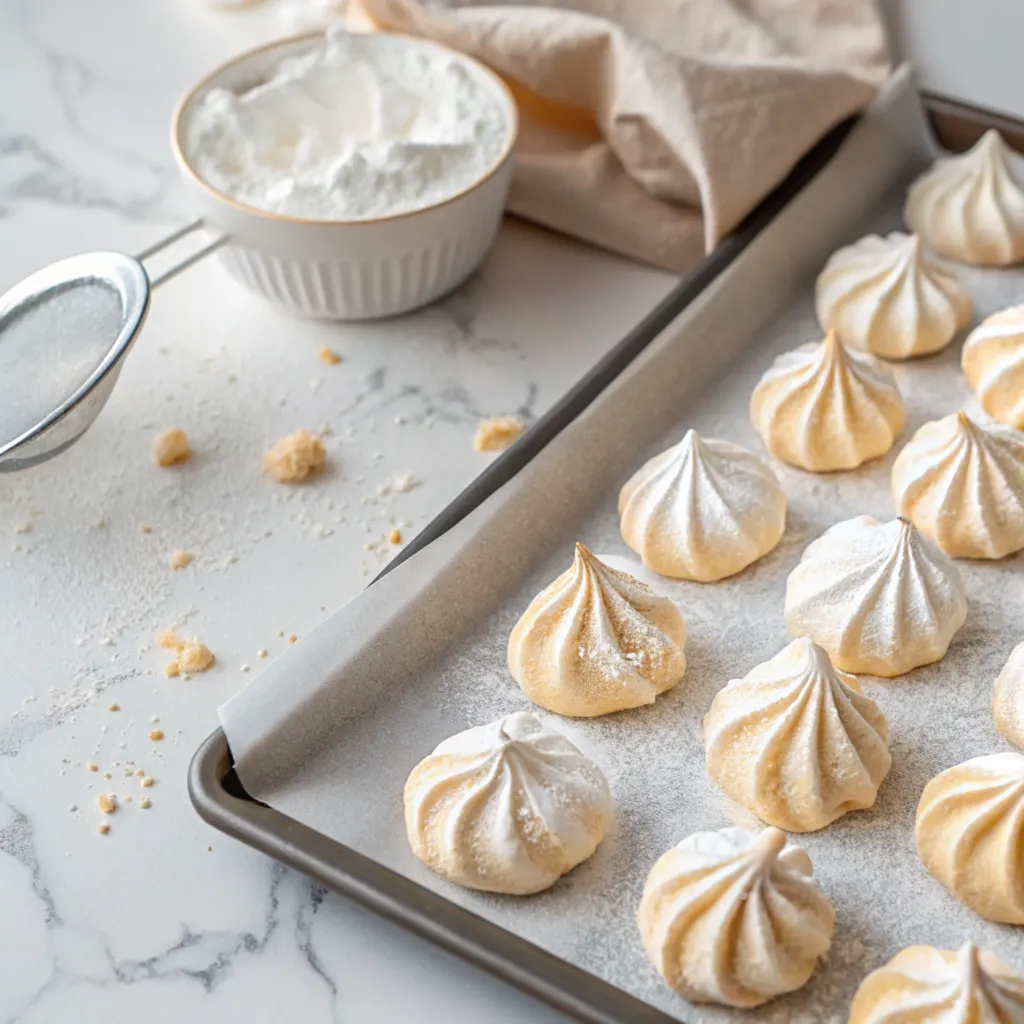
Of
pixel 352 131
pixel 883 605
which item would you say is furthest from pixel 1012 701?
pixel 352 131

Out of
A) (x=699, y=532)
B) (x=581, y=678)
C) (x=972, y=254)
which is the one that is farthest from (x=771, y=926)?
(x=972, y=254)

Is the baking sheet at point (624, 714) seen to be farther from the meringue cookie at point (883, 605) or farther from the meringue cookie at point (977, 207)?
the meringue cookie at point (977, 207)

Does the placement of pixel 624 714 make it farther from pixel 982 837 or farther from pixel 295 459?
pixel 295 459

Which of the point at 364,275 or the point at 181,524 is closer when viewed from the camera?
the point at 181,524

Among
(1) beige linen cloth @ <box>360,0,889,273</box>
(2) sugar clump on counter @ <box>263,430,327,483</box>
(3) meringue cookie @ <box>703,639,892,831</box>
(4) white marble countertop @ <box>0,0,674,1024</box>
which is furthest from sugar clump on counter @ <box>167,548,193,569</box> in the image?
(1) beige linen cloth @ <box>360,0,889,273</box>

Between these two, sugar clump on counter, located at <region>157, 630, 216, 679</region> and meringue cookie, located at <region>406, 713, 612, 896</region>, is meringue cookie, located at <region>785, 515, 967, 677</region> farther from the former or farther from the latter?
sugar clump on counter, located at <region>157, 630, 216, 679</region>
